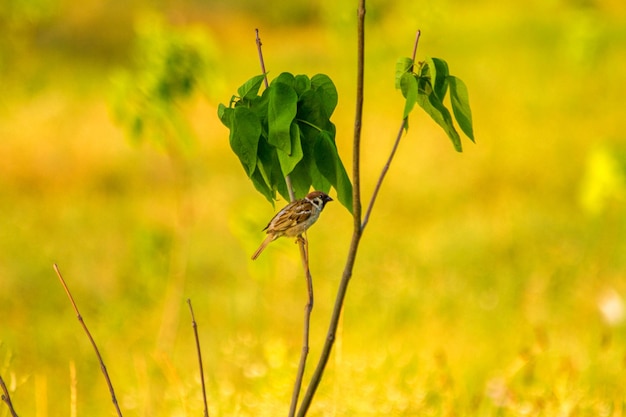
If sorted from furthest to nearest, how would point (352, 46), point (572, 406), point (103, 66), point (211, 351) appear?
1. point (103, 66)
2. point (352, 46)
3. point (211, 351)
4. point (572, 406)

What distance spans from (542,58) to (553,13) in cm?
660

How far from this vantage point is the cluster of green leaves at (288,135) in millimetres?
1971

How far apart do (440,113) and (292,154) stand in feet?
1.23

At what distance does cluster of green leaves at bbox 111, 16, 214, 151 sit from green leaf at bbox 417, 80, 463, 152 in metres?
2.93

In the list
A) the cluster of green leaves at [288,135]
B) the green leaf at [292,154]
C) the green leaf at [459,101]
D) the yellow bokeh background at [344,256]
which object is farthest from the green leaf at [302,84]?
the yellow bokeh background at [344,256]

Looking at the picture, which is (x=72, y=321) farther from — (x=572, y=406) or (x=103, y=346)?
(x=572, y=406)

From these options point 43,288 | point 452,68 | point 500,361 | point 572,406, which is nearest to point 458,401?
point 572,406

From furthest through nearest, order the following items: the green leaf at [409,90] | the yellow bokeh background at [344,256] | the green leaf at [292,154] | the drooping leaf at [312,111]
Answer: the yellow bokeh background at [344,256]
the drooping leaf at [312,111]
the green leaf at [292,154]
the green leaf at [409,90]

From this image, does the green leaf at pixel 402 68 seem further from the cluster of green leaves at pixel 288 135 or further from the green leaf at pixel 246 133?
the green leaf at pixel 246 133

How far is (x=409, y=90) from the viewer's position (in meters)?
1.92

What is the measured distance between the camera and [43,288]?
332 inches

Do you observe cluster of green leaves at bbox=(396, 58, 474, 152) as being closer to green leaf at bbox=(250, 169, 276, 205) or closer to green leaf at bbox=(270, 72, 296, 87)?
green leaf at bbox=(270, 72, 296, 87)

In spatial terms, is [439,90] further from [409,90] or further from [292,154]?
[292,154]

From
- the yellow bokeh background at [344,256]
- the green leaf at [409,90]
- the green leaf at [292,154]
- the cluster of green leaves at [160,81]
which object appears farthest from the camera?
the cluster of green leaves at [160,81]
